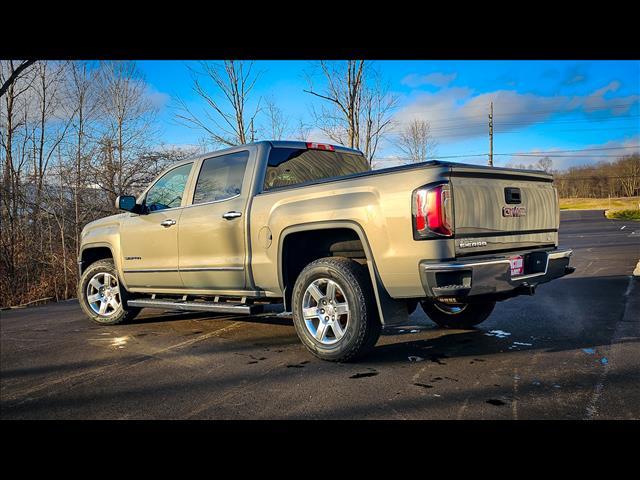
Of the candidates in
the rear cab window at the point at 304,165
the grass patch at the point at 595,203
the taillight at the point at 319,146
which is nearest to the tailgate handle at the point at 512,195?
the rear cab window at the point at 304,165

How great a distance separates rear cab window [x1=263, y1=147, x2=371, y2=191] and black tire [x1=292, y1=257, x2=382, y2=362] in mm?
1087

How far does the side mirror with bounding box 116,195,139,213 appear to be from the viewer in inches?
232

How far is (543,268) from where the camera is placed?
4223 millimetres

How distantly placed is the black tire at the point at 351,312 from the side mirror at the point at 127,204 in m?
2.94

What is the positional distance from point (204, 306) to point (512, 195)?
327 cm

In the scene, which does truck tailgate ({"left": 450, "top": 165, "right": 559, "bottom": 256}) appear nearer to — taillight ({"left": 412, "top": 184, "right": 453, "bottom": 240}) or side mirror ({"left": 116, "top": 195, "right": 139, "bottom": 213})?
taillight ({"left": 412, "top": 184, "right": 453, "bottom": 240})

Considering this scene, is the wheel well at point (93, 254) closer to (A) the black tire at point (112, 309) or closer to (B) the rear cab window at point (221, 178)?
(A) the black tire at point (112, 309)

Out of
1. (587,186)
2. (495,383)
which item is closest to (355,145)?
(495,383)

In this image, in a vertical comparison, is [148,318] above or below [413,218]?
below

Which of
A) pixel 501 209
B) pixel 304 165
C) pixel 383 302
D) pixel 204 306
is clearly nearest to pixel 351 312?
pixel 383 302

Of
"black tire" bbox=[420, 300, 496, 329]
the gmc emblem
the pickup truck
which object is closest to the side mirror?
the pickup truck
